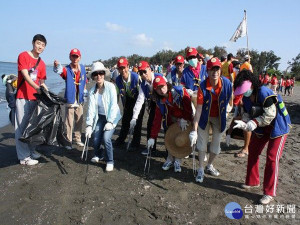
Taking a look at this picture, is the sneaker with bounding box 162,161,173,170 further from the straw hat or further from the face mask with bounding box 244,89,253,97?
the face mask with bounding box 244,89,253,97

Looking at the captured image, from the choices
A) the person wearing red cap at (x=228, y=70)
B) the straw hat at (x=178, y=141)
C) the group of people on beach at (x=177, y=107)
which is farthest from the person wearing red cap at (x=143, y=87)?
the person wearing red cap at (x=228, y=70)

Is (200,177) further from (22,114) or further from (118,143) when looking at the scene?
(22,114)

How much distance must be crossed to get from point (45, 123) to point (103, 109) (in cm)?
99

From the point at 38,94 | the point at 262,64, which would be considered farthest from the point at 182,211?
the point at 262,64

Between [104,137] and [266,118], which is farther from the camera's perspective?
[104,137]

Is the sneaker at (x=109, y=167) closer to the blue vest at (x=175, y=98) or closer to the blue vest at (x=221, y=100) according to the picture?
the blue vest at (x=175, y=98)

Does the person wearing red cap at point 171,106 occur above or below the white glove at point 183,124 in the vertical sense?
above

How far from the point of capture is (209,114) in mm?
3766

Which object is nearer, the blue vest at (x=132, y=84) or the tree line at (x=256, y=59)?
the blue vest at (x=132, y=84)

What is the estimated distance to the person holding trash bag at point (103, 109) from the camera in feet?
13.7

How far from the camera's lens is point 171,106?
411 cm

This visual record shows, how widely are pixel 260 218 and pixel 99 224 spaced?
196 cm

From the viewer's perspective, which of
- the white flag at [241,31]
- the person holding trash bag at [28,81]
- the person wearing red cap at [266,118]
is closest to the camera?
the person wearing red cap at [266,118]

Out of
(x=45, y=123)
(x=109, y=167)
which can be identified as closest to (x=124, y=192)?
(x=109, y=167)
